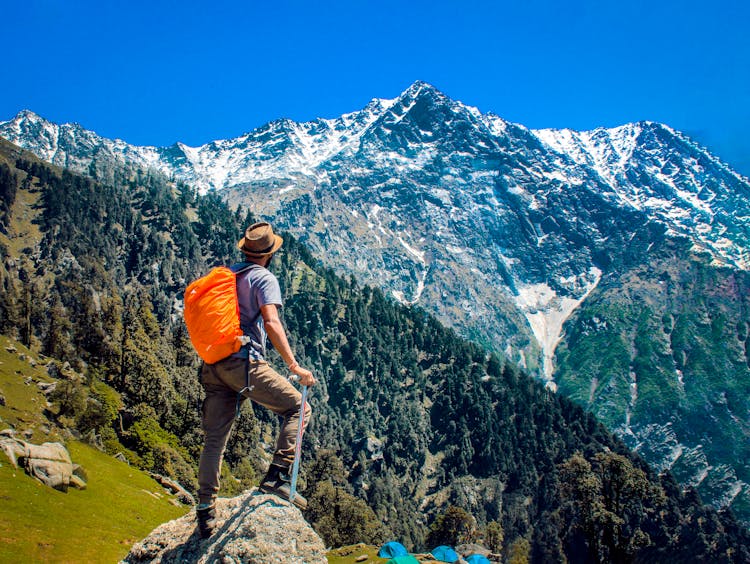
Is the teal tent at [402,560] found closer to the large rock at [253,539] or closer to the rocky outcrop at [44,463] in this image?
the rocky outcrop at [44,463]

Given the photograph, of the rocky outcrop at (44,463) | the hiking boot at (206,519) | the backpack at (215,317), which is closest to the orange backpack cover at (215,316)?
the backpack at (215,317)

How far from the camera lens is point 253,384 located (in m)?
9.85

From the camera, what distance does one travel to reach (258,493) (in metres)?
10.8

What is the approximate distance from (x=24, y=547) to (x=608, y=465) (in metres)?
57.7

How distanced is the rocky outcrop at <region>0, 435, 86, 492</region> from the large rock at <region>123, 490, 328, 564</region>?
1564 centimetres

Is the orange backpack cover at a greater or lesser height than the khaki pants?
greater

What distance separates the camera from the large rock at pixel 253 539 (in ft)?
31.8

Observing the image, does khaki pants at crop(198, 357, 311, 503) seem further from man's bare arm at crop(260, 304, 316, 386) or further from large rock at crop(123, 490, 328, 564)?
large rock at crop(123, 490, 328, 564)

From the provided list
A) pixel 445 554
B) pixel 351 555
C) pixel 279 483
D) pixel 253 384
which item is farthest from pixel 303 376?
pixel 445 554

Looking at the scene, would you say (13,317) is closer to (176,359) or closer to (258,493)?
(176,359)

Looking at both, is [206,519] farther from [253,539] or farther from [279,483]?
[279,483]

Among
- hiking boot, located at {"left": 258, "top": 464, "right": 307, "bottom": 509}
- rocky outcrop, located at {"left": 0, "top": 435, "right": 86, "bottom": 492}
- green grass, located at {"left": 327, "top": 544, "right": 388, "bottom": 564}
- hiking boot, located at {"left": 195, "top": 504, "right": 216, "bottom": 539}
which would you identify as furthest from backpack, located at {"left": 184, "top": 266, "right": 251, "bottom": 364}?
green grass, located at {"left": 327, "top": 544, "right": 388, "bottom": 564}

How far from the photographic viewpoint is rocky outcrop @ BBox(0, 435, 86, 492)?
23.4 meters

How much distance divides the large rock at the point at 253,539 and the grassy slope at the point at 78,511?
23.7 ft
